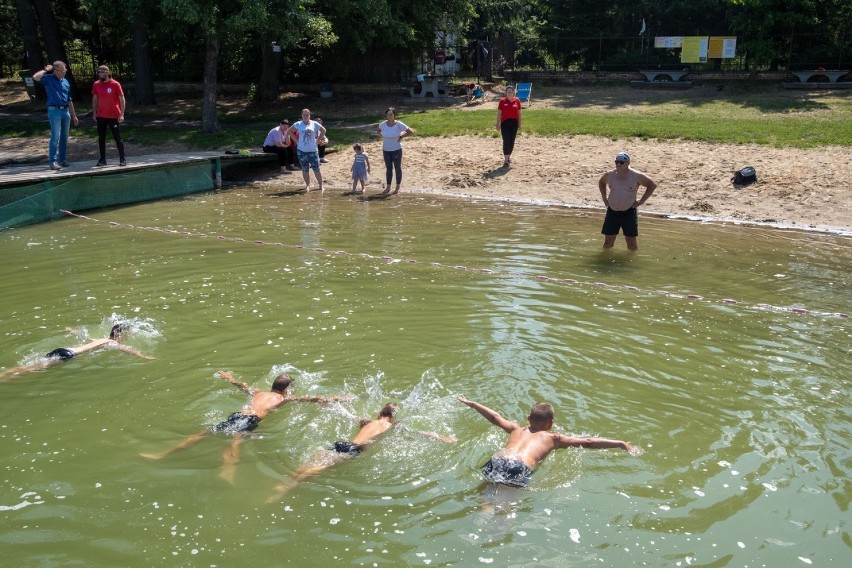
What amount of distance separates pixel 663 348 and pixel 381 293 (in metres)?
3.74

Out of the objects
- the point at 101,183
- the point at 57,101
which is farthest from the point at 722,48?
the point at 57,101

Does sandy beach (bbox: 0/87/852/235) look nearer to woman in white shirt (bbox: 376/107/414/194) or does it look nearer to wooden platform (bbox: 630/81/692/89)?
woman in white shirt (bbox: 376/107/414/194)

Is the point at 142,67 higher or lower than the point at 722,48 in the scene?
lower

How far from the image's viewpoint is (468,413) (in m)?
7.23

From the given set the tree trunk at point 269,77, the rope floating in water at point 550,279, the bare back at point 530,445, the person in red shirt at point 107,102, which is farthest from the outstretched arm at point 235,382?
the tree trunk at point 269,77

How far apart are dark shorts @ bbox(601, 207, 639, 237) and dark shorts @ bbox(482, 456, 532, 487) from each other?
7.42 metres

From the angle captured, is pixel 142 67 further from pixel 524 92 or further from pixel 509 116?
pixel 509 116

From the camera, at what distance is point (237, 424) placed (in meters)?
6.74

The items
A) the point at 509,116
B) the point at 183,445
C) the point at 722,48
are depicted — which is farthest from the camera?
the point at 722,48

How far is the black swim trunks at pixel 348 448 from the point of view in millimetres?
6352

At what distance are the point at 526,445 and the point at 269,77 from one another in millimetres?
25801

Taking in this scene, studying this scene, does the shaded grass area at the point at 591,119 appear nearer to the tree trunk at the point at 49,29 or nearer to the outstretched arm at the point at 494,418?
the tree trunk at the point at 49,29

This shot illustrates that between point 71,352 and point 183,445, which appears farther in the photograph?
point 71,352

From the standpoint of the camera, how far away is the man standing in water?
486 inches
